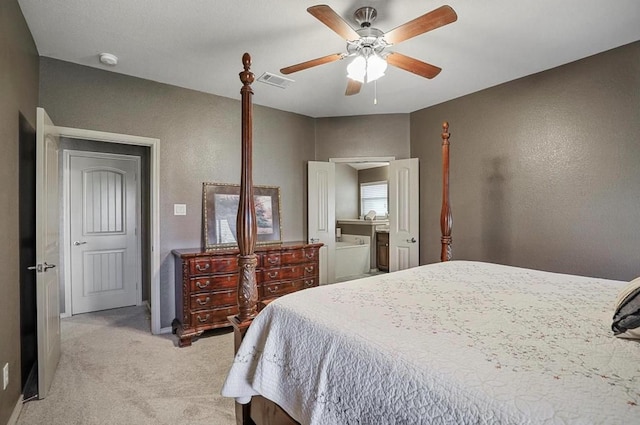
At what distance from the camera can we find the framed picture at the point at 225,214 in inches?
138

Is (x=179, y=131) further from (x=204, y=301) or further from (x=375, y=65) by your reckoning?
(x=375, y=65)

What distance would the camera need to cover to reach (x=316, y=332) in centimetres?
118

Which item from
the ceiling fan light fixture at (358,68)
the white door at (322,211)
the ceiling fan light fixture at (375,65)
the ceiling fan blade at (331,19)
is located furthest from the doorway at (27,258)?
the white door at (322,211)

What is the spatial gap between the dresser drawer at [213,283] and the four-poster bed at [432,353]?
1.60 meters

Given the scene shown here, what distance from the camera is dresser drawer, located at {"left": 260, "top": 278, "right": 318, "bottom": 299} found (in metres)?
3.41

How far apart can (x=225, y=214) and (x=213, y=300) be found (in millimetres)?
993

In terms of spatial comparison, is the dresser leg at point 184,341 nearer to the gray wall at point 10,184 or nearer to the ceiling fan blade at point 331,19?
the gray wall at point 10,184

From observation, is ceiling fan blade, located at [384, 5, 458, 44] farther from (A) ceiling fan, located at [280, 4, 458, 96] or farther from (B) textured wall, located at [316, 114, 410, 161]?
(B) textured wall, located at [316, 114, 410, 161]

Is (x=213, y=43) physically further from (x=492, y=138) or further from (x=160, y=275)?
(x=492, y=138)

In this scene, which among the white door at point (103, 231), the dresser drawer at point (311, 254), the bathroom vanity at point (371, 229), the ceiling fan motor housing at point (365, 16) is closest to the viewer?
the ceiling fan motor housing at point (365, 16)

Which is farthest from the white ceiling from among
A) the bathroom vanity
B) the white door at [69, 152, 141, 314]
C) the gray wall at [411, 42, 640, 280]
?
the bathroom vanity

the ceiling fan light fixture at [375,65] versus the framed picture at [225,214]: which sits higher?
the ceiling fan light fixture at [375,65]

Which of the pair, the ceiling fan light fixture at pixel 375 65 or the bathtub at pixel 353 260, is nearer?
the ceiling fan light fixture at pixel 375 65

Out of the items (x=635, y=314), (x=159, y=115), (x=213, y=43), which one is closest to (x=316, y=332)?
(x=635, y=314)
